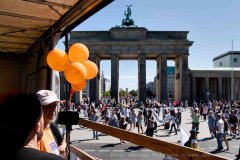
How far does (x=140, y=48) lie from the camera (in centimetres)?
6269

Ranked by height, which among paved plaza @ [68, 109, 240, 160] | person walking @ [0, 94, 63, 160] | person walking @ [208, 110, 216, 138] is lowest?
paved plaza @ [68, 109, 240, 160]

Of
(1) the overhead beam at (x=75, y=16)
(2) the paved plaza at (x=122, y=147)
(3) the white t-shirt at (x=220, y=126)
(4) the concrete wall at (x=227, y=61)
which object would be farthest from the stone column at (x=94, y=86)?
(4) the concrete wall at (x=227, y=61)

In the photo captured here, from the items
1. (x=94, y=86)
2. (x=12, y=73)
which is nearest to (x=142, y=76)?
(x=94, y=86)

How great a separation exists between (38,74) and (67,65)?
3.21 m

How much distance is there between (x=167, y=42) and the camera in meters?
→ 62.4

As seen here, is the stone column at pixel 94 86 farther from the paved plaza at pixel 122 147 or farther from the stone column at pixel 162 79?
the paved plaza at pixel 122 147

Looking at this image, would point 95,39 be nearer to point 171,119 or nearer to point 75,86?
point 171,119

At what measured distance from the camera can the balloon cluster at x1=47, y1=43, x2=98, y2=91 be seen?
5633 millimetres

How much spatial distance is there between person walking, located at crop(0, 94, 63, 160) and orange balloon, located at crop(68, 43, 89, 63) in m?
3.90

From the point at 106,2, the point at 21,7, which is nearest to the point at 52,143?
the point at 106,2

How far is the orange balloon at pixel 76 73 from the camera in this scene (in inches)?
220

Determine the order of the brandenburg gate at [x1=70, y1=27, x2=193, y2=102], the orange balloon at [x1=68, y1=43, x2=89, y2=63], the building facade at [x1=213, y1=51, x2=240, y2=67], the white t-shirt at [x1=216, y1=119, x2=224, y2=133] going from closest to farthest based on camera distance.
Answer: the orange balloon at [x1=68, y1=43, x2=89, y2=63]
the white t-shirt at [x1=216, y1=119, x2=224, y2=133]
the brandenburg gate at [x1=70, y1=27, x2=193, y2=102]
the building facade at [x1=213, y1=51, x2=240, y2=67]

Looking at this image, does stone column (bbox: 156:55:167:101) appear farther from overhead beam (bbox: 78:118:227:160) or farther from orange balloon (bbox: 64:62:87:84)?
overhead beam (bbox: 78:118:227:160)

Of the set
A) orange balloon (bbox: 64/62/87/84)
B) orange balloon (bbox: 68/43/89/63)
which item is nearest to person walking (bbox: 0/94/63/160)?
orange balloon (bbox: 64/62/87/84)
